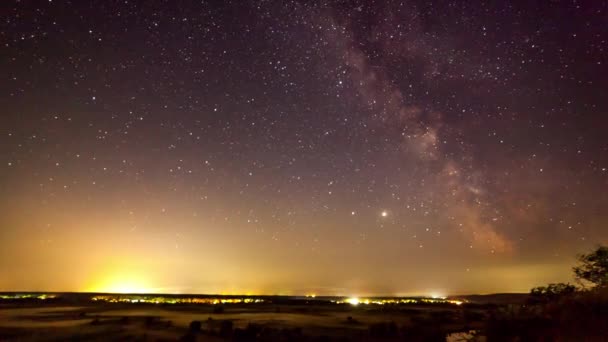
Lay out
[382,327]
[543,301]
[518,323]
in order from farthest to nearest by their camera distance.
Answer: [543,301]
[382,327]
[518,323]

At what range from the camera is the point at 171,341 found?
2131 centimetres

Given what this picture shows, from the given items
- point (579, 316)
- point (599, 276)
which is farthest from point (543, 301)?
point (579, 316)

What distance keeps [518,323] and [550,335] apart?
3.29 metres

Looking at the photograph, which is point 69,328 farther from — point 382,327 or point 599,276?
point 599,276

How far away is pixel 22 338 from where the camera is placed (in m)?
21.6

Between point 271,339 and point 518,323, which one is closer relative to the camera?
point 518,323

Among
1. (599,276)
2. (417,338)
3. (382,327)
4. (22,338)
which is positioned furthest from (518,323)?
→ (22,338)

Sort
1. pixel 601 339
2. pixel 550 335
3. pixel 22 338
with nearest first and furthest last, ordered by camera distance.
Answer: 1. pixel 601 339
2. pixel 550 335
3. pixel 22 338

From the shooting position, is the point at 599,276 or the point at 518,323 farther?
the point at 599,276

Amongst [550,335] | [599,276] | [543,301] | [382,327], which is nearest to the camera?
[550,335]

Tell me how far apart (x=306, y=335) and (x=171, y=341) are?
300 inches

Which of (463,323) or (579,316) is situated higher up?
(579,316)

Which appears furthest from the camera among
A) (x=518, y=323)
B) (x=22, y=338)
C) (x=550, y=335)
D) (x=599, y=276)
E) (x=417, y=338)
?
(x=599, y=276)

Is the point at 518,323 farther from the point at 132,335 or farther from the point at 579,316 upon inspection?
the point at 132,335
